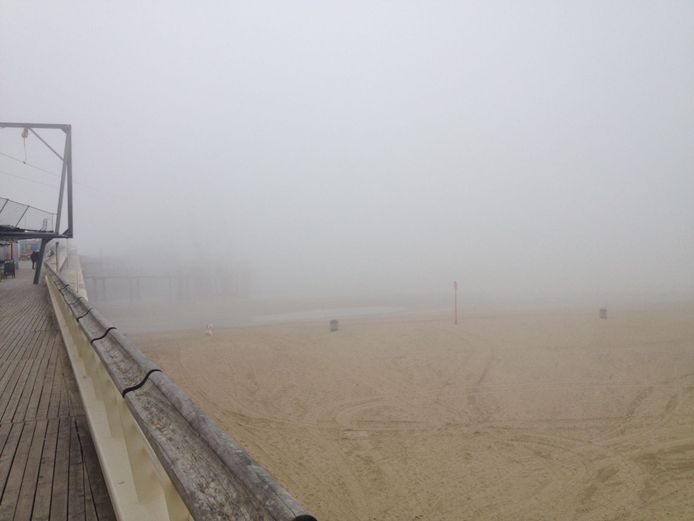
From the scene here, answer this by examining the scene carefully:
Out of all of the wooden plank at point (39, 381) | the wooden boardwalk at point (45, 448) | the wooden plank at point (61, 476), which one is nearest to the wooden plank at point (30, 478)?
the wooden boardwalk at point (45, 448)

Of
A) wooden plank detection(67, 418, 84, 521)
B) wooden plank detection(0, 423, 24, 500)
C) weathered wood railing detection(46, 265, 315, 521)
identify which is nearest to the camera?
weathered wood railing detection(46, 265, 315, 521)

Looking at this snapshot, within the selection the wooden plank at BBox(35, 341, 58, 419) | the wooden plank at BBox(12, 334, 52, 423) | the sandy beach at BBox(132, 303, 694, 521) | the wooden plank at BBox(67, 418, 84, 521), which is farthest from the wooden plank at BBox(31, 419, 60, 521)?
the sandy beach at BBox(132, 303, 694, 521)

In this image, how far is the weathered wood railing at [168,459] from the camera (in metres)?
1.24

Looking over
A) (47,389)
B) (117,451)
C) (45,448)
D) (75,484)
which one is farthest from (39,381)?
(117,451)

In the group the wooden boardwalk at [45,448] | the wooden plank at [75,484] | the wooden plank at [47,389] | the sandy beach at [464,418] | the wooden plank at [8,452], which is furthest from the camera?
the sandy beach at [464,418]

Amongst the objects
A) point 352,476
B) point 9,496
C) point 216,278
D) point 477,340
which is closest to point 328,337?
point 477,340

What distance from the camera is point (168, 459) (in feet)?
5.12

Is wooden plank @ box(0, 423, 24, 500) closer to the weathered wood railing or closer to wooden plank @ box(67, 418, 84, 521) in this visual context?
wooden plank @ box(67, 418, 84, 521)

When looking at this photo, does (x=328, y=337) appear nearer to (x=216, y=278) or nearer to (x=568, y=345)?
(x=568, y=345)

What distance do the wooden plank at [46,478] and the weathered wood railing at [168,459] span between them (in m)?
0.34

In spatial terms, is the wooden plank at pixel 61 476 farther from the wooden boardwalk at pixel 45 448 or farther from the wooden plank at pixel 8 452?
the wooden plank at pixel 8 452

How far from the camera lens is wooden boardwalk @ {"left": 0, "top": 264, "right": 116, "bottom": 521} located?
2721mm

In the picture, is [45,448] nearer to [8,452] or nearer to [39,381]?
[8,452]

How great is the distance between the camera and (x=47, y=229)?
26484mm
